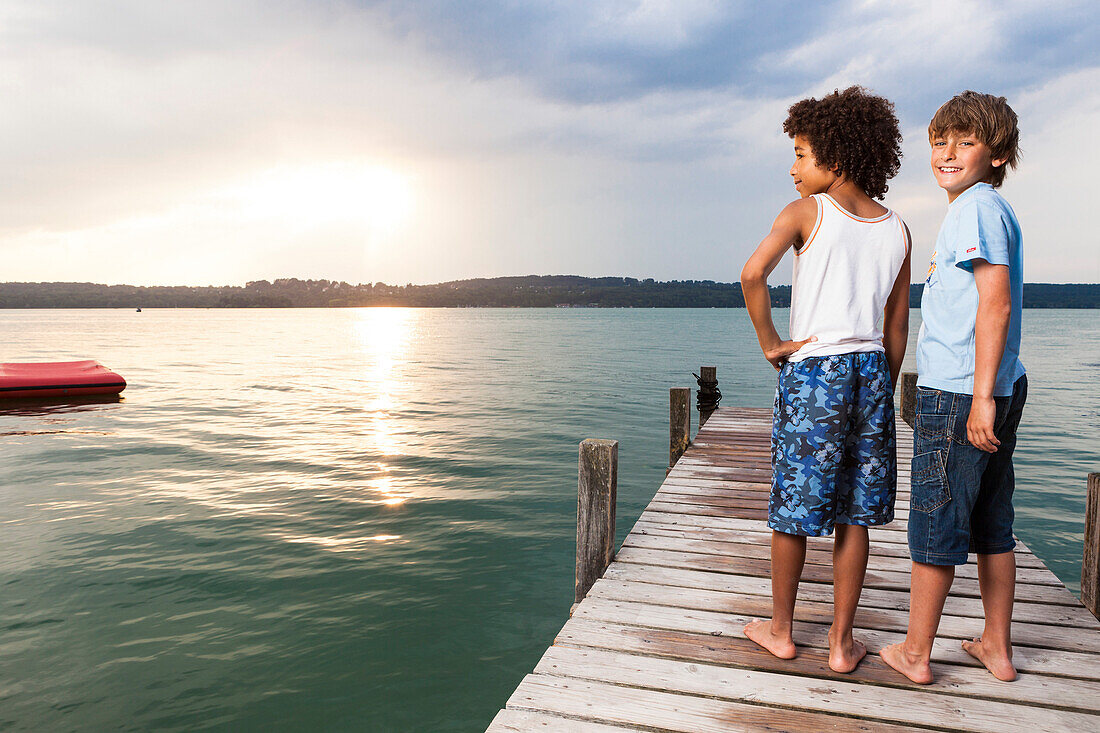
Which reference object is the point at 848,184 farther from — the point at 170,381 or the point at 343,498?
the point at 170,381

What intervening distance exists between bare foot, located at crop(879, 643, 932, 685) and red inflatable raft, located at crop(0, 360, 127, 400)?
76.9 ft

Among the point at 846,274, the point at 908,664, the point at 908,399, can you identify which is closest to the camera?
the point at 846,274

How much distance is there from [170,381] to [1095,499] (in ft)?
102

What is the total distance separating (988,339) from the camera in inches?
94.0

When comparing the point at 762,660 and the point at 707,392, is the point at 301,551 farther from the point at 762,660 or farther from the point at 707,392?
the point at 707,392

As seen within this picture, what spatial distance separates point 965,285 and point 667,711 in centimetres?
212

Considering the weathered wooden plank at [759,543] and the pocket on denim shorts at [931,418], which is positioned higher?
the pocket on denim shorts at [931,418]

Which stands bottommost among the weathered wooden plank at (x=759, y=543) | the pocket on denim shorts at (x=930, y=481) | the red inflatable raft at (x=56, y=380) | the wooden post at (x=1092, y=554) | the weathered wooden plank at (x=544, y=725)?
the red inflatable raft at (x=56, y=380)

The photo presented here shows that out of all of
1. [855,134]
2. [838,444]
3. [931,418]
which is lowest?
[838,444]

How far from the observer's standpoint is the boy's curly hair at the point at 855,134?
103 inches

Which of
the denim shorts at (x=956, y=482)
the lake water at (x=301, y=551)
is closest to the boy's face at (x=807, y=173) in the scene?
the denim shorts at (x=956, y=482)

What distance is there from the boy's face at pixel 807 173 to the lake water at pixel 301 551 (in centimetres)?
468

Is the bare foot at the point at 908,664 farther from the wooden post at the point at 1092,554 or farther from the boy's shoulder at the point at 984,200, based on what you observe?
the boy's shoulder at the point at 984,200

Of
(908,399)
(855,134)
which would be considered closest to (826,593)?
(855,134)
